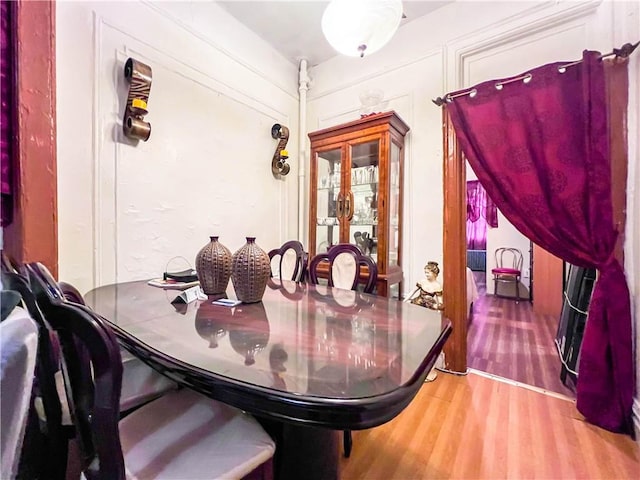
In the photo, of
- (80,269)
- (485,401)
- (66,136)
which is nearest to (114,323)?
(80,269)

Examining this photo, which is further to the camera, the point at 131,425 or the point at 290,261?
the point at 290,261

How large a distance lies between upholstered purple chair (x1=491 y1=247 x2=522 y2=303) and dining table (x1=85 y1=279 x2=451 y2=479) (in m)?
4.67

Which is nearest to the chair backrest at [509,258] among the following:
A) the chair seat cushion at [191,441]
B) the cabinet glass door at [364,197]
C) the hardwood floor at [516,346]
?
the hardwood floor at [516,346]

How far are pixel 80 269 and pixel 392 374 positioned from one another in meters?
1.92

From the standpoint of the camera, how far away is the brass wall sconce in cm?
182

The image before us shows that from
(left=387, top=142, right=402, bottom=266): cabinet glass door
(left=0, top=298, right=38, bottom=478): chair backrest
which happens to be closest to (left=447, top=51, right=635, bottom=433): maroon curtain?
(left=387, top=142, right=402, bottom=266): cabinet glass door

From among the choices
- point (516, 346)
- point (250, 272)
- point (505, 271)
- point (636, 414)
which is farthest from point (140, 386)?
point (505, 271)

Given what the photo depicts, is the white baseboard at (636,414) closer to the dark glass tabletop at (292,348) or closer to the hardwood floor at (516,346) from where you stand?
the hardwood floor at (516,346)

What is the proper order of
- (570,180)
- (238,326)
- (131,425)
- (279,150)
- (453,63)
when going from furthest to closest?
(279,150) → (453,63) → (570,180) → (238,326) → (131,425)

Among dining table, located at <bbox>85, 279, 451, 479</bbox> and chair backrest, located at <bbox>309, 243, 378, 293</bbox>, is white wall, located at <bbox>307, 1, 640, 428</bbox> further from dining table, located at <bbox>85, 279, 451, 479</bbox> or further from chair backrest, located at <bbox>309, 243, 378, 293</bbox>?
dining table, located at <bbox>85, 279, 451, 479</bbox>

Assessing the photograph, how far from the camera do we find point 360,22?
1453mm

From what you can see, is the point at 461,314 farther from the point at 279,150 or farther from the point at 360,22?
the point at 279,150

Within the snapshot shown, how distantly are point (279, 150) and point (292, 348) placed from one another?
8.21 feet

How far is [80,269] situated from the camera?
1.72 meters
